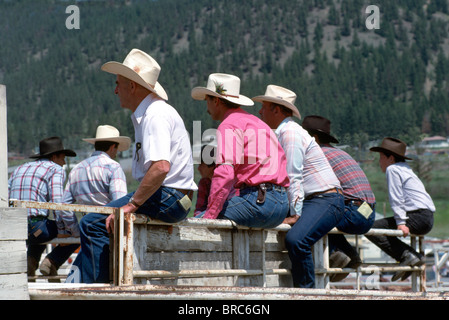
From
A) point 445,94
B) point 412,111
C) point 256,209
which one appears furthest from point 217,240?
point 445,94

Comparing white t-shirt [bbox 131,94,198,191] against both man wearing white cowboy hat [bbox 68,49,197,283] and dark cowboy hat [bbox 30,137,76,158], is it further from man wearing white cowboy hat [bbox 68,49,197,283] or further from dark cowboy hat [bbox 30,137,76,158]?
dark cowboy hat [bbox 30,137,76,158]

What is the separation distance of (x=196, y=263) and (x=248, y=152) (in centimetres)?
94

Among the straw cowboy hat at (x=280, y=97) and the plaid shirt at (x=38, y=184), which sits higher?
the straw cowboy hat at (x=280, y=97)

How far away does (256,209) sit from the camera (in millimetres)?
5480

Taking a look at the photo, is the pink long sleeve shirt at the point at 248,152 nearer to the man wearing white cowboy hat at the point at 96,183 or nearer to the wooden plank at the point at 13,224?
the man wearing white cowboy hat at the point at 96,183

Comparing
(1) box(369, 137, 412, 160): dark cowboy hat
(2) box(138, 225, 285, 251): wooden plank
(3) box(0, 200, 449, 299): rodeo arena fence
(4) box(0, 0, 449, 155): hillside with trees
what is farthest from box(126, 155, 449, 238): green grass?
(2) box(138, 225, 285, 251): wooden plank

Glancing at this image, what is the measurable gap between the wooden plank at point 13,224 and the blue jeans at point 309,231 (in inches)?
110

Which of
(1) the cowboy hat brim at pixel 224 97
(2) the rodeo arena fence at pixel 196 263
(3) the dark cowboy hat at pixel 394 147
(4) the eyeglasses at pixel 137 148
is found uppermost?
(1) the cowboy hat brim at pixel 224 97

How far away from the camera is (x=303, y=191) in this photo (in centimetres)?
621

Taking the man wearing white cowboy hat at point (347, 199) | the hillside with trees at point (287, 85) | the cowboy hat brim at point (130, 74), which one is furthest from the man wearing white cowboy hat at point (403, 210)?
the hillside with trees at point (287, 85)

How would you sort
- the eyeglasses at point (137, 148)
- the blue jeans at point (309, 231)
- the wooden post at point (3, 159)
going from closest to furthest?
the wooden post at point (3, 159) → the eyeglasses at point (137, 148) → the blue jeans at point (309, 231)

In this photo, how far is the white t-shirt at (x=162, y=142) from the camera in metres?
4.65

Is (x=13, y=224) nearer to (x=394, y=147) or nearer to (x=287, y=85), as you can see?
(x=394, y=147)
